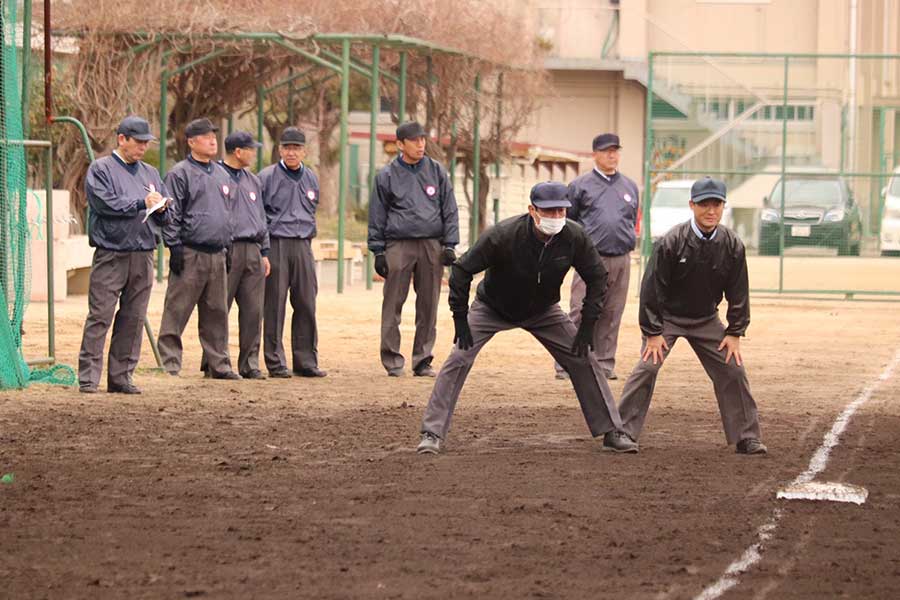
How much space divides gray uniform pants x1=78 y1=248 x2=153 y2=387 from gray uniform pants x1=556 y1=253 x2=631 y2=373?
3.58m

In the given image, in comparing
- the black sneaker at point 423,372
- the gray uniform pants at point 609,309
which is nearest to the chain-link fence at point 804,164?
the gray uniform pants at point 609,309

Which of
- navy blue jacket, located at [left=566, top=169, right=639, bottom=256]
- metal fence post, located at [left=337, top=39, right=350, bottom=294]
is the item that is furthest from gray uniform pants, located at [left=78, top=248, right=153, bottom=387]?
metal fence post, located at [left=337, top=39, right=350, bottom=294]

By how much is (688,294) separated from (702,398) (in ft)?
10.3

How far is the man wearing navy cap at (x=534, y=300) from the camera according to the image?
364 inches

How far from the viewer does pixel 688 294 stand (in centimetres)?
969

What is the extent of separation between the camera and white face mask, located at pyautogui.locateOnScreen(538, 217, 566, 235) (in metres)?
9.12

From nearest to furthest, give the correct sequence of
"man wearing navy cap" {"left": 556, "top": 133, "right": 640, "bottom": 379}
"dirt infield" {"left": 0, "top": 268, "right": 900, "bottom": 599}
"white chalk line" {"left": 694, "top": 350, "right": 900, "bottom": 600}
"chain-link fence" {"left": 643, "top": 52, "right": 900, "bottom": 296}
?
"white chalk line" {"left": 694, "top": 350, "right": 900, "bottom": 600} < "dirt infield" {"left": 0, "top": 268, "right": 900, "bottom": 599} < "man wearing navy cap" {"left": 556, "top": 133, "right": 640, "bottom": 379} < "chain-link fence" {"left": 643, "top": 52, "right": 900, "bottom": 296}

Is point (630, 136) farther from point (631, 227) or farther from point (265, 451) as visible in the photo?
point (265, 451)

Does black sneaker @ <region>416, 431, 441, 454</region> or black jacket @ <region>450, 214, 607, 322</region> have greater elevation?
black jacket @ <region>450, 214, 607, 322</region>

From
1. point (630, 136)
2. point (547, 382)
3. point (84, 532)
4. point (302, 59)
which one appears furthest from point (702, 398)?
point (630, 136)

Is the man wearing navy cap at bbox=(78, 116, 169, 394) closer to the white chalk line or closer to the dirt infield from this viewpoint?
the dirt infield

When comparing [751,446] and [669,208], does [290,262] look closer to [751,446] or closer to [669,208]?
[751,446]

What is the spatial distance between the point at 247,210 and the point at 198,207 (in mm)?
527

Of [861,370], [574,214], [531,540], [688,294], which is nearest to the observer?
[531,540]
